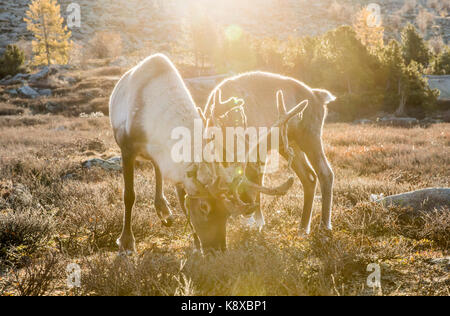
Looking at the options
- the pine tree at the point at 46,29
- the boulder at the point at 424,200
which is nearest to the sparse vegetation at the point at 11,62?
the pine tree at the point at 46,29

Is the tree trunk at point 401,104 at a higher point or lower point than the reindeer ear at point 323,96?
lower

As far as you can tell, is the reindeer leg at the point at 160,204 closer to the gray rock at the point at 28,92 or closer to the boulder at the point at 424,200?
the boulder at the point at 424,200

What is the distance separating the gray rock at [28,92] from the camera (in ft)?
110

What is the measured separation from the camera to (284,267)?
3367 millimetres

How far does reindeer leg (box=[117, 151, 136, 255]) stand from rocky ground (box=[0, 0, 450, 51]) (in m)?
76.2

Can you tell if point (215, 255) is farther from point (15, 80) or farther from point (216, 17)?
point (216, 17)

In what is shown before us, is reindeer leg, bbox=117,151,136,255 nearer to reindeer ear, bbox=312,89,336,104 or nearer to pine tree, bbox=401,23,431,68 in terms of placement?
reindeer ear, bbox=312,89,336,104

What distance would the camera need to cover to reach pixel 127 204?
468 cm

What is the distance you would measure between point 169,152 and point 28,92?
36145 mm

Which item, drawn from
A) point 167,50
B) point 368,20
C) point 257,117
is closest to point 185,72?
point 167,50

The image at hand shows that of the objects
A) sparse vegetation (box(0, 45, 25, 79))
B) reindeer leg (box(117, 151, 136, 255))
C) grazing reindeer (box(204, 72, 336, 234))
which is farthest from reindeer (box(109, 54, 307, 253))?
sparse vegetation (box(0, 45, 25, 79))

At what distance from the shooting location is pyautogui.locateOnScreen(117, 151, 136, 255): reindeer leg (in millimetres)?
4508

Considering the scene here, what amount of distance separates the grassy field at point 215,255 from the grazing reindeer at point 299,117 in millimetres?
396
